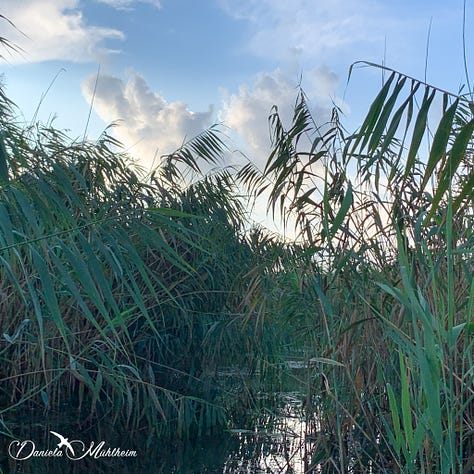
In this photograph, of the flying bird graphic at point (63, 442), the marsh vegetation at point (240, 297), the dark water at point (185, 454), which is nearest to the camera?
the marsh vegetation at point (240, 297)

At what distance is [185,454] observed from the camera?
423 cm

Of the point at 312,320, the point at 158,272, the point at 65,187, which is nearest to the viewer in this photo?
the point at 65,187

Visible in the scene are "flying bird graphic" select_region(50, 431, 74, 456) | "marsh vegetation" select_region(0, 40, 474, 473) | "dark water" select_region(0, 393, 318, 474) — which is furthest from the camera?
"flying bird graphic" select_region(50, 431, 74, 456)

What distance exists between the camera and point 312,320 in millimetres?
3990

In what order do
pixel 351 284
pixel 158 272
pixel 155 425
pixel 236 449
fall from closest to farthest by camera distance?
pixel 351 284
pixel 236 449
pixel 155 425
pixel 158 272

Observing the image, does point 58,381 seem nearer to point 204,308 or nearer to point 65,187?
point 204,308

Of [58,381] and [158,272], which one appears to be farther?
[158,272]

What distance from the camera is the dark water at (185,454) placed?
3.89m

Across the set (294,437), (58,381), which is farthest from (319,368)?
(58,381)

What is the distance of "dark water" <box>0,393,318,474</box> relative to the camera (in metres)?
3.89

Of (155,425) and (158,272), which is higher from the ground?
(158,272)

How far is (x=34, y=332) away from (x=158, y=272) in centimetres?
105

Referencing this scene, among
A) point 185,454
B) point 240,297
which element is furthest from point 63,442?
point 240,297

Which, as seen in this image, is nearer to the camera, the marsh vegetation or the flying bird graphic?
the marsh vegetation
